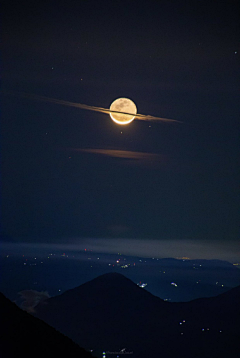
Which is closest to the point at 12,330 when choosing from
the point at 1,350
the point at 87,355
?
the point at 1,350

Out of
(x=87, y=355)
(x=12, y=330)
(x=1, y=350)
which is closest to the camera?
(x=1, y=350)

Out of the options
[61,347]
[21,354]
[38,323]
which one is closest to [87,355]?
[61,347]

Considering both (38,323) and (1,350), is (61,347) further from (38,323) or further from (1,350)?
(1,350)

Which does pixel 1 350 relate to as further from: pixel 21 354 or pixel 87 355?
pixel 87 355

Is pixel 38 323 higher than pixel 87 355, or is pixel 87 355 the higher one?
pixel 38 323

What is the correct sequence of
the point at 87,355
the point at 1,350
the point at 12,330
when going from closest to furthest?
the point at 1,350
the point at 12,330
the point at 87,355

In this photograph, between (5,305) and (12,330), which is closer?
(12,330)
